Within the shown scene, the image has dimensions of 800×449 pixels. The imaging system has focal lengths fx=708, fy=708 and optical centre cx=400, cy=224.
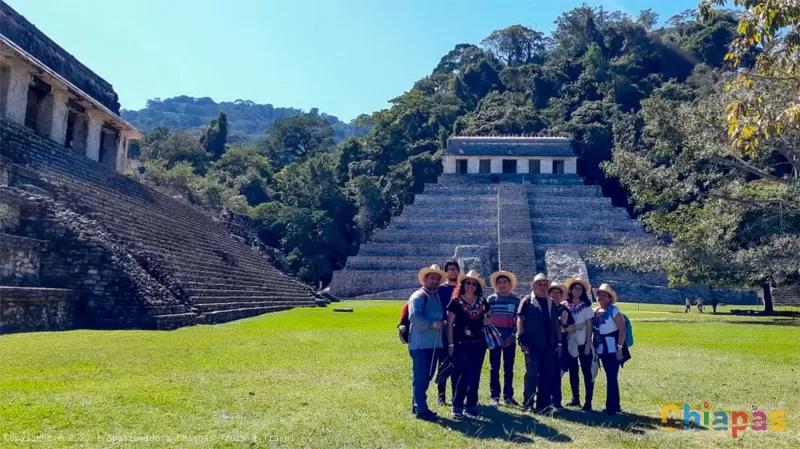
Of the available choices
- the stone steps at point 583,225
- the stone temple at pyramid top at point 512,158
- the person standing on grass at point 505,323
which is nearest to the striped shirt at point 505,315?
the person standing on grass at point 505,323

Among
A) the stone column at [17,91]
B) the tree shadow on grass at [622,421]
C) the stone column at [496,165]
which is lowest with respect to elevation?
the tree shadow on grass at [622,421]

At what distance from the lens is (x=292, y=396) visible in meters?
6.09

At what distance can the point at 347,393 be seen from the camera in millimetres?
6344

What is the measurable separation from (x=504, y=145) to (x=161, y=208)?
28.1m

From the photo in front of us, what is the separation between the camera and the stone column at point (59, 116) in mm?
19031

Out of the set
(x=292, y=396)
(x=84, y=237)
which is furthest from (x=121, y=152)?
(x=292, y=396)

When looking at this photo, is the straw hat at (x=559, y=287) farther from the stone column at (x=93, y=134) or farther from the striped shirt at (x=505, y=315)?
the stone column at (x=93, y=134)

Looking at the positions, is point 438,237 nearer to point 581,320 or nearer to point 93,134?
point 93,134

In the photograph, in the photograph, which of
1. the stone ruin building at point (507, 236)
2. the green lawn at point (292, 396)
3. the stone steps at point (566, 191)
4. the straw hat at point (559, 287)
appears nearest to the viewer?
the green lawn at point (292, 396)

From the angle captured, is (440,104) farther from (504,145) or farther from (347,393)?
(347,393)

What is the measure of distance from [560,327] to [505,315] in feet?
1.59

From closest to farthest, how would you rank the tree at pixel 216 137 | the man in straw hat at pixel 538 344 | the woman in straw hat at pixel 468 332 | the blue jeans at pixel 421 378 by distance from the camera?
the blue jeans at pixel 421 378 < the woman in straw hat at pixel 468 332 < the man in straw hat at pixel 538 344 < the tree at pixel 216 137

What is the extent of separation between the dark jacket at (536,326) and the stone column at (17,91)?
1446 cm

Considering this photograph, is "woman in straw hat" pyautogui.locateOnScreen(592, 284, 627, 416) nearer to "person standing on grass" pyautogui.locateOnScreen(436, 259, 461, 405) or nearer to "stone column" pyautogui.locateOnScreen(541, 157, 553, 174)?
"person standing on grass" pyautogui.locateOnScreen(436, 259, 461, 405)
